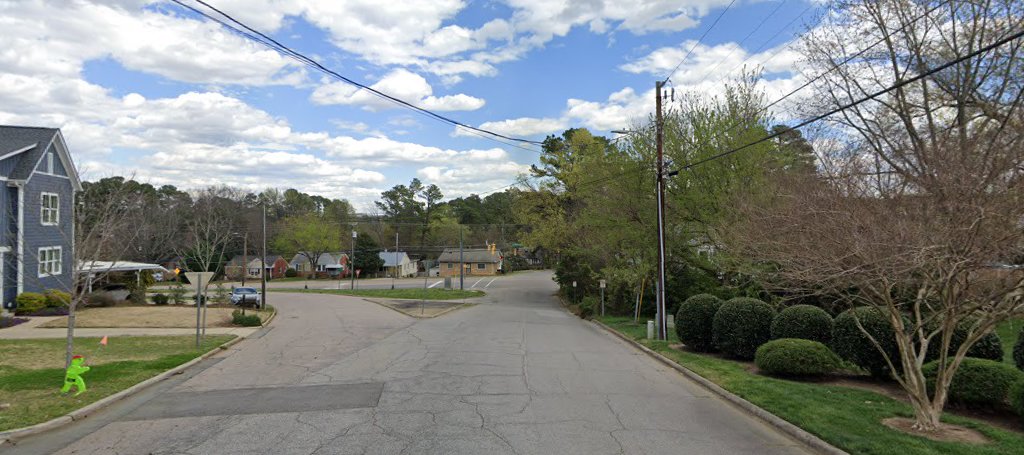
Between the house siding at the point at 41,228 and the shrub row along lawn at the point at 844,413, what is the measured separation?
27.1m

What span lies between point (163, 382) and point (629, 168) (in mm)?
21438

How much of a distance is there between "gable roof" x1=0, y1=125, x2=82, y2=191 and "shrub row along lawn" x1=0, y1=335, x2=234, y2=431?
1158cm

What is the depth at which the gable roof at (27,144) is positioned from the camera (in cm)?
2706

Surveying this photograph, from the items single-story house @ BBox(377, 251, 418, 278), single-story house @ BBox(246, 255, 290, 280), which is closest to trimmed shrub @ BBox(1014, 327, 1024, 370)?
single-story house @ BBox(377, 251, 418, 278)

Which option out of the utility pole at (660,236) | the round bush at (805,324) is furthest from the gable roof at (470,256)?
the round bush at (805,324)

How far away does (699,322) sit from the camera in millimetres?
16969

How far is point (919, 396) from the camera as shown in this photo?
321 inches

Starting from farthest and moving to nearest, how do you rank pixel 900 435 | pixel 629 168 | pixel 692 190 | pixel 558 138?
pixel 558 138, pixel 629 168, pixel 692 190, pixel 900 435

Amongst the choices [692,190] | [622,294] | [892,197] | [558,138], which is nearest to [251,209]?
[558,138]

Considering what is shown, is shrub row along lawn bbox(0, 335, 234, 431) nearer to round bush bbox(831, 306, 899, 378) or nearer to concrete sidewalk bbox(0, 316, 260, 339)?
concrete sidewalk bbox(0, 316, 260, 339)

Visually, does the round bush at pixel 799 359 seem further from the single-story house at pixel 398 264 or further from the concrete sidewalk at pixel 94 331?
the single-story house at pixel 398 264

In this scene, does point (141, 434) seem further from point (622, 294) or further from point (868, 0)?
point (622, 294)

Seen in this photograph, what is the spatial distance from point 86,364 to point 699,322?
1535cm

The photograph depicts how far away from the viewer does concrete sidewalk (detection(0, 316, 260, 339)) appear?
2134 centimetres
